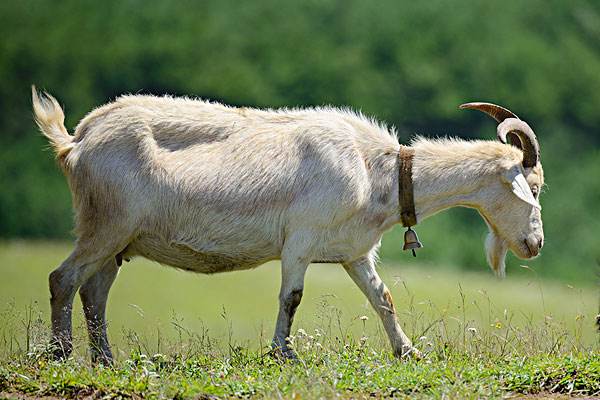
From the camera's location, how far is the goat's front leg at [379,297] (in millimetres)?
8500

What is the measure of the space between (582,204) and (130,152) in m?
16.1

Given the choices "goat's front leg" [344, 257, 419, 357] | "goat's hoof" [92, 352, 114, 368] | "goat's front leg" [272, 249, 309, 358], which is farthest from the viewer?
"goat's front leg" [344, 257, 419, 357]

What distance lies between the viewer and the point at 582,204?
896 inches

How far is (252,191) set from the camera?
8250 millimetres

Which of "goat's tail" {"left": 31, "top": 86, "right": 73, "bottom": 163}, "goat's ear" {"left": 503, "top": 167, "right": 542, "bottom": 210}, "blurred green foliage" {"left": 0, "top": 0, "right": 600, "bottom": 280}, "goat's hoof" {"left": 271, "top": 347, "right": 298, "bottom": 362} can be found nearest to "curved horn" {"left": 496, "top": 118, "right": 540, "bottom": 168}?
"goat's ear" {"left": 503, "top": 167, "right": 542, "bottom": 210}

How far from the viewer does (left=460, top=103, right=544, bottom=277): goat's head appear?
27.6 ft

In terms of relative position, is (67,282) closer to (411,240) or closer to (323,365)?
(323,365)

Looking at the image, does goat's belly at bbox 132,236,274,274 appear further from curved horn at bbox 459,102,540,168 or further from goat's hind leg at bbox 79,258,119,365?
curved horn at bbox 459,102,540,168

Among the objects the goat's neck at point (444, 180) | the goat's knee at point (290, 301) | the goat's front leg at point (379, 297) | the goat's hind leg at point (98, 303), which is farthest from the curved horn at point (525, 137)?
the goat's hind leg at point (98, 303)

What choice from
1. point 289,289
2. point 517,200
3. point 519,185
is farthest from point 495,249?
point 289,289

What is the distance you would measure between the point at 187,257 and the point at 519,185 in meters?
2.54

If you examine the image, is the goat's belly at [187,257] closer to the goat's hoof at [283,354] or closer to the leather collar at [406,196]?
→ the goat's hoof at [283,354]

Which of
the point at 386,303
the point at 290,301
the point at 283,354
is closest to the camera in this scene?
the point at 283,354

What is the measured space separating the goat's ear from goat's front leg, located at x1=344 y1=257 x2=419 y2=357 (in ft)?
4.06
